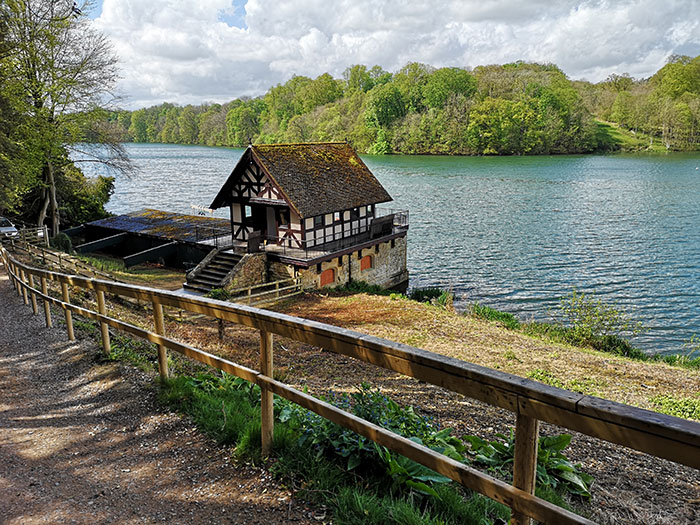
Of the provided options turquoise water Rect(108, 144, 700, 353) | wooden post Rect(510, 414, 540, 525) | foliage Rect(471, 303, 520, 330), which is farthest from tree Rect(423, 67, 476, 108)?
wooden post Rect(510, 414, 540, 525)

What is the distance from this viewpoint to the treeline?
95562 mm

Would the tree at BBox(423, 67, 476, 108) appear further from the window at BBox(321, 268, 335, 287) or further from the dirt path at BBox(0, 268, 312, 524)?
the dirt path at BBox(0, 268, 312, 524)

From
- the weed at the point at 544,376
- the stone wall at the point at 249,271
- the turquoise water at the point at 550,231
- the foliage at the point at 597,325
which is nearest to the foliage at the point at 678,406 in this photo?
the weed at the point at 544,376

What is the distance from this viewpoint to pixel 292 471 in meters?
3.81

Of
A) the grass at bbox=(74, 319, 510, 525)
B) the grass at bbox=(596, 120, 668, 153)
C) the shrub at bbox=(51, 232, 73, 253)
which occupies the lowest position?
the shrub at bbox=(51, 232, 73, 253)

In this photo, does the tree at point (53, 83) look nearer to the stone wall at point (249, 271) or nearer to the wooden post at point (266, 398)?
the stone wall at point (249, 271)

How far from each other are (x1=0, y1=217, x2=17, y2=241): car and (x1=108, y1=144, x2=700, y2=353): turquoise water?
19.7m

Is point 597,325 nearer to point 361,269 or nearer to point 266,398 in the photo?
point 361,269

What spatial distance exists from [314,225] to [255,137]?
4964 inches

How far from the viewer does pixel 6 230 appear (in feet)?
85.3

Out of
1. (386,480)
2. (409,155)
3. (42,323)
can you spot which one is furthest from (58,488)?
(409,155)

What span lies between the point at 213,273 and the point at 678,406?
17.6 m

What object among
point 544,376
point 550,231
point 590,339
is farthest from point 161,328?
point 550,231

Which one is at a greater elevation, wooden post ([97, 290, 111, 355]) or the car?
wooden post ([97, 290, 111, 355])
